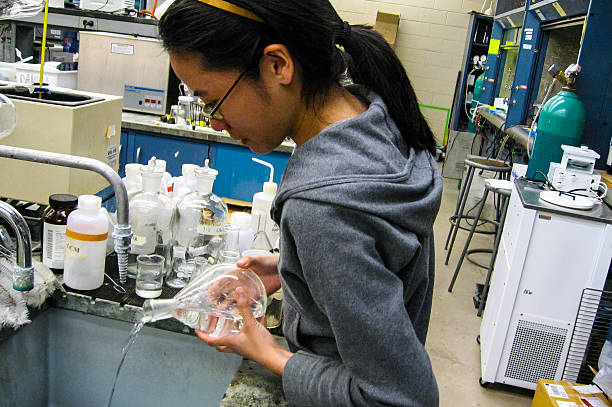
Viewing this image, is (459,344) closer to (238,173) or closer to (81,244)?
(238,173)

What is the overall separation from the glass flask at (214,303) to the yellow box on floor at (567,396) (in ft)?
5.06

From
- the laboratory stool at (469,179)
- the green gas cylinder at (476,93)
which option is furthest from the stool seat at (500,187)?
the green gas cylinder at (476,93)

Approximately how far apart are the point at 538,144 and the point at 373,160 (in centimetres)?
276

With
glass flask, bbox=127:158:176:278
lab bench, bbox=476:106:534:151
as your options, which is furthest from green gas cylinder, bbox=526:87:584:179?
glass flask, bbox=127:158:176:278

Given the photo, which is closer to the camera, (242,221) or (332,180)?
(332,180)

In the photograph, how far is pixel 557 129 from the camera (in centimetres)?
306

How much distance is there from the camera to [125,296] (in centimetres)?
127

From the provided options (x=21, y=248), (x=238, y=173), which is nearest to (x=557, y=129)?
(x=238, y=173)

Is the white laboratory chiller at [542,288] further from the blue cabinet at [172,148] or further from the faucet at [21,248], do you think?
the faucet at [21,248]

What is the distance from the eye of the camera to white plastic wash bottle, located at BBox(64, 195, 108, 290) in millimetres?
1239

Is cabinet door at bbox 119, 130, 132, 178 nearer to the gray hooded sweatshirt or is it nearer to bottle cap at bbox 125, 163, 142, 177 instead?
bottle cap at bbox 125, 163, 142, 177

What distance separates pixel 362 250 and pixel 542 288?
2082mm

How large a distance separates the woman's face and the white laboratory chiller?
6.24 ft

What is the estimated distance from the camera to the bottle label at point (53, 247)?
133 cm
